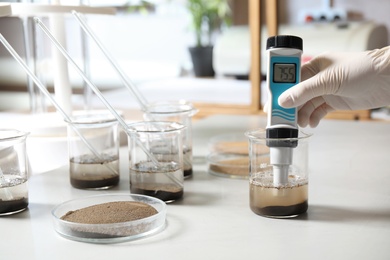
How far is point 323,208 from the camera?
0.97 m

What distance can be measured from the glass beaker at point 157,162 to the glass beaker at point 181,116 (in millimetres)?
132

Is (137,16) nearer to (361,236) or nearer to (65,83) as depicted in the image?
(65,83)

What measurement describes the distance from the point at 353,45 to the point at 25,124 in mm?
1280

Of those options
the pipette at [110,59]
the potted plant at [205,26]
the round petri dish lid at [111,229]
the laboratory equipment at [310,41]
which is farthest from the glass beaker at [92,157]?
the potted plant at [205,26]

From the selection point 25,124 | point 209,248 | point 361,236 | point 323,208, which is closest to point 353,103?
point 323,208

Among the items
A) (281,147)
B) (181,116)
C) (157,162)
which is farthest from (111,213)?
(181,116)

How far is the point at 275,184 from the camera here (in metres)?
0.90

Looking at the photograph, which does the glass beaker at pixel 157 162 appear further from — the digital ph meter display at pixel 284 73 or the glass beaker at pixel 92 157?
the digital ph meter display at pixel 284 73

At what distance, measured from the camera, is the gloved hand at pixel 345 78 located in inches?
35.6

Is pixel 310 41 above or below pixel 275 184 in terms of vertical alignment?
above

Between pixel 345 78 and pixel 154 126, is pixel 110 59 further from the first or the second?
pixel 345 78

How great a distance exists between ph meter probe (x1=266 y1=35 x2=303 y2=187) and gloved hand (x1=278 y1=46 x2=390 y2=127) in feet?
0.06

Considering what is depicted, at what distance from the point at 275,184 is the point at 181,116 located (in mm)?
402

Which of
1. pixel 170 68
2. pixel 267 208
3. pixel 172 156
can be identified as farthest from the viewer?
pixel 170 68
